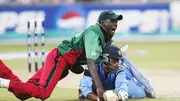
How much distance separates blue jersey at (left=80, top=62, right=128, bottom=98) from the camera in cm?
941

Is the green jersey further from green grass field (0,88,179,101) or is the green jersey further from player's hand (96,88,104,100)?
green grass field (0,88,179,101)

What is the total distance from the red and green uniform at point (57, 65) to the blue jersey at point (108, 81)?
0.30 m

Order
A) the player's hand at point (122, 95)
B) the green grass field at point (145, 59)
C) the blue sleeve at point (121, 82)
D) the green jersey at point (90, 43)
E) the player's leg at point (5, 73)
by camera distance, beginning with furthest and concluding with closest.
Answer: the green grass field at point (145, 59)
the player's leg at point (5, 73)
the blue sleeve at point (121, 82)
the player's hand at point (122, 95)
the green jersey at point (90, 43)

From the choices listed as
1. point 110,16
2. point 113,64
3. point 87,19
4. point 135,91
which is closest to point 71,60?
point 113,64

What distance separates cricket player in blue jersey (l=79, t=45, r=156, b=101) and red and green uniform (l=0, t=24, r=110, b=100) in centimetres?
23

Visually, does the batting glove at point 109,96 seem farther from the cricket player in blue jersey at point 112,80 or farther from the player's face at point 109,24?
the player's face at point 109,24

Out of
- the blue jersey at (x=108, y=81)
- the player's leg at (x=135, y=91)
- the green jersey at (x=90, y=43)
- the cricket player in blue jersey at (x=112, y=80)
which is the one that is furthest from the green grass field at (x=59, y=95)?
the green jersey at (x=90, y=43)

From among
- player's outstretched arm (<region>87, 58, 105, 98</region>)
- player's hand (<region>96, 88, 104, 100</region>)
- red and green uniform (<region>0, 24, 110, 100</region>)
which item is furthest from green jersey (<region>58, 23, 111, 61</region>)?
player's hand (<region>96, 88, 104, 100</region>)

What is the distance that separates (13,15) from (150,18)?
236 inches

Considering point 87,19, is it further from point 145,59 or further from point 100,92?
point 100,92

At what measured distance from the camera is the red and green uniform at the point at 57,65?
30.2 feet

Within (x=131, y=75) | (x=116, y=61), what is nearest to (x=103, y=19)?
(x=116, y=61)

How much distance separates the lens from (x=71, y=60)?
956 centimetres

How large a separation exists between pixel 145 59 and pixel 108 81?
10165mm
